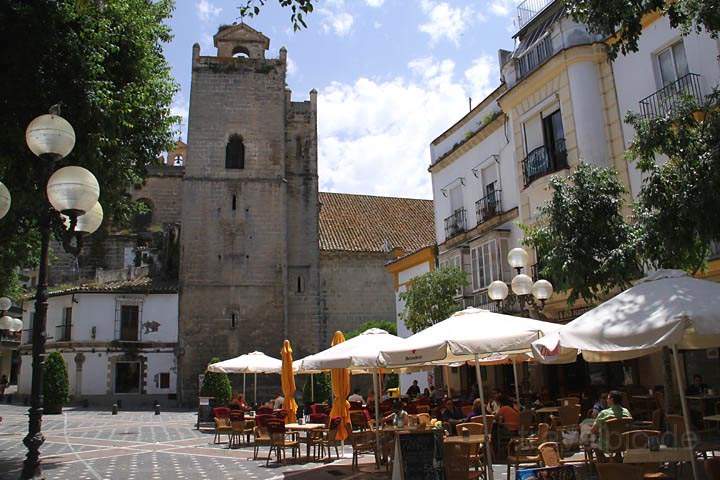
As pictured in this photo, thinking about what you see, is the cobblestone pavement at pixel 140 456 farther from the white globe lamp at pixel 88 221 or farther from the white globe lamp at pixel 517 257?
the white globe lamp at pixel 517 257

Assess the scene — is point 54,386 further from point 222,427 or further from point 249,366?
point 222,427

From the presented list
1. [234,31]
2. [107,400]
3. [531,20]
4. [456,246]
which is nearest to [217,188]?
[234,31]

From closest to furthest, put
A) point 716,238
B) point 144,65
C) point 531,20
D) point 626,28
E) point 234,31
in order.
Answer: point 626,28, point 716,238, point 144,65, point 531,20, point 234,31

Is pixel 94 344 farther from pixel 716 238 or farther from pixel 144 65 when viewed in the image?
pixel 716 238

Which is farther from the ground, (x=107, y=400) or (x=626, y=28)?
(x=626, y=28)

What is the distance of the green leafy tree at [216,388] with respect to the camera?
84.6ft

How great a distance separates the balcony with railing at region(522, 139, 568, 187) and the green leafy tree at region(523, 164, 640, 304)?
4047 millimetres

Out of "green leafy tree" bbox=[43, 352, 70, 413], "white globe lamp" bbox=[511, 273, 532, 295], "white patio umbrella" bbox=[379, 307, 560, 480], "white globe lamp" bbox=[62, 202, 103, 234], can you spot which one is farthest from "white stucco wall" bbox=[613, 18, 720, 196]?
"green leafy tree" bbox=[43, 352, 70, 413]

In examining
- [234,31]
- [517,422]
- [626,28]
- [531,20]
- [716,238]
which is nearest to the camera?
[626,28]

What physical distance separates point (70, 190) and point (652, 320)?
6.32m

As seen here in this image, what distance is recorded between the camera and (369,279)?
3722 centimetres

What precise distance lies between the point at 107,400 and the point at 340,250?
15.3 meters

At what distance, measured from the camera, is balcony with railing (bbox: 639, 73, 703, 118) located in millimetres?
13125

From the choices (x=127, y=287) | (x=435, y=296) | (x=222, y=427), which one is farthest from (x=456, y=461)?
(x=127, y=287)
